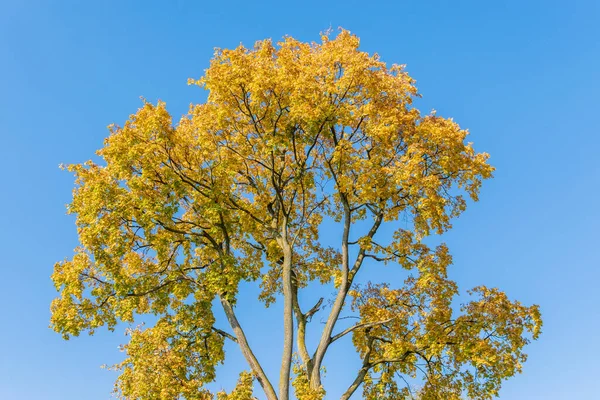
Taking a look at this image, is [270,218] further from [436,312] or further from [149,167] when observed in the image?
[436,312]

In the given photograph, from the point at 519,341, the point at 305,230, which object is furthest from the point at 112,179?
the point at 519,341

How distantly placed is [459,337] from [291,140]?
32.5ft

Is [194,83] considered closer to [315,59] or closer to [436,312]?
[315,59]

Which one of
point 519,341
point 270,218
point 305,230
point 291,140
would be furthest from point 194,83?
point 519,341

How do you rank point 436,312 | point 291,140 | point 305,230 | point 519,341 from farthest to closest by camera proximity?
point 305,230 → point 291,140 → point 436,312 → point 519,341

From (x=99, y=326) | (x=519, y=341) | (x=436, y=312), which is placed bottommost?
(x=519, y=341)

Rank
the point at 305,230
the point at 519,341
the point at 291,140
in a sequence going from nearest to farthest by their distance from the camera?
1. the point at 519,341
2. the point at 291,140
3. the point at 305,230

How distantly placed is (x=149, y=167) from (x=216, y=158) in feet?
8.54

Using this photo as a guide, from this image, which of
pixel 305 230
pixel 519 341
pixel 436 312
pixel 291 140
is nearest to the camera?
pixel 519 341

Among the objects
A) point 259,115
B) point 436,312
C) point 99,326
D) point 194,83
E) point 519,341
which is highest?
point 194,83

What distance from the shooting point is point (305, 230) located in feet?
80.9

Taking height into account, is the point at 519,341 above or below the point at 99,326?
below

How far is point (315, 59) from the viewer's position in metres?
21.3

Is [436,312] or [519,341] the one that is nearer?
[519,341]
